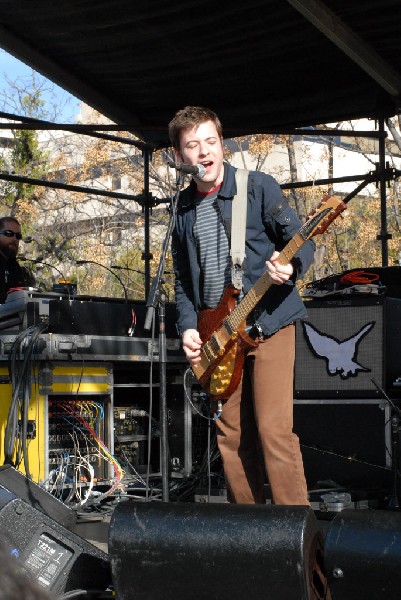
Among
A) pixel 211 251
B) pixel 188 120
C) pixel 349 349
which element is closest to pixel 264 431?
pixel 211 251

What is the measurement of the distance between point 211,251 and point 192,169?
35 cm

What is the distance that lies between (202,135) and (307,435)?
256 cm

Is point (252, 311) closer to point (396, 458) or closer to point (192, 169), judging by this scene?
point (192, 169)

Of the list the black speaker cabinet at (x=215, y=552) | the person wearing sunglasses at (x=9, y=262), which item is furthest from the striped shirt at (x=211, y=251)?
the person wearing sunglasses at (x=9, y=262)

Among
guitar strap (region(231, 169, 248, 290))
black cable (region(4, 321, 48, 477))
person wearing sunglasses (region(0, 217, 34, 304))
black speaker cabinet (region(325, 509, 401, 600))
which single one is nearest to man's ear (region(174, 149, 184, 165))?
guitar strap (region(231, 169, 248, 290))

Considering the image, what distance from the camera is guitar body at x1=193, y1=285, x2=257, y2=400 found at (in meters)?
3.50

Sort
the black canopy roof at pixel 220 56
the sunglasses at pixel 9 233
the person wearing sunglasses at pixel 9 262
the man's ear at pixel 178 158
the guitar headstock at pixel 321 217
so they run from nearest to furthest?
the guitar headstock at pixel 321 217 → the man's ear at pixel 178 158 → the black canopy roof at pixel 220 56 → the person wearing sunglasses at pixel 9 262 → the sunglasses at pixel 9 233

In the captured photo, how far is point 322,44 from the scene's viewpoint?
20.2 feet

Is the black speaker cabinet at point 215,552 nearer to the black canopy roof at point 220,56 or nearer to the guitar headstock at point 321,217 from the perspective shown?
the guitar headstock at point 321,217

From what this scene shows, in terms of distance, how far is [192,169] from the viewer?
11.5 ft

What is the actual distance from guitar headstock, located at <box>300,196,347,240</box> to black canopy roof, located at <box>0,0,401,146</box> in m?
2.35

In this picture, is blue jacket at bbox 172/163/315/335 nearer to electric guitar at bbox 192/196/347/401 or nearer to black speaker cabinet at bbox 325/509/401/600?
electric guitar at bbox 192/196/347/401

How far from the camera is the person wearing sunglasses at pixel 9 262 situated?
6.98 meters

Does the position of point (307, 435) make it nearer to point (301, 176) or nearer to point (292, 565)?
point (292, 565)
